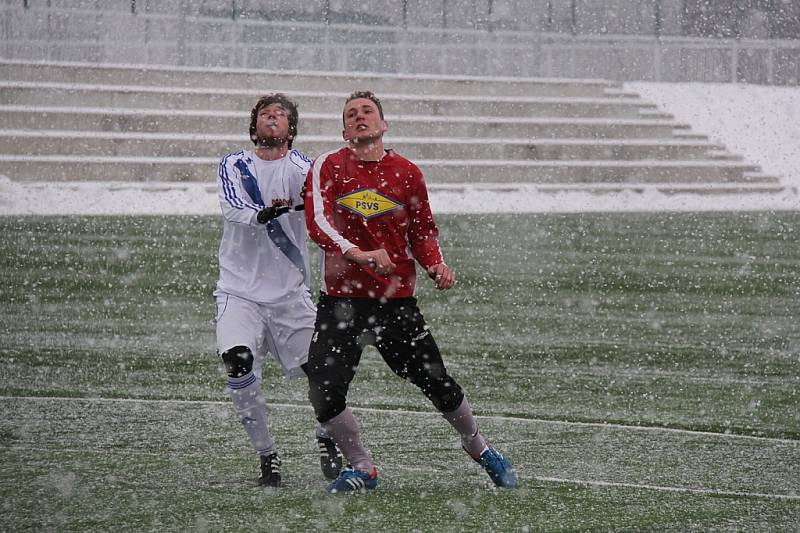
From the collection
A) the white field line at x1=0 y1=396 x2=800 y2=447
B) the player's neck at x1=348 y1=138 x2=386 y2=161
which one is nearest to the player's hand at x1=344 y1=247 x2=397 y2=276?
the player's neck at x1=348 y1=138 x2=386 y2=161

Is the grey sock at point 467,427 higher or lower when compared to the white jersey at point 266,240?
lower

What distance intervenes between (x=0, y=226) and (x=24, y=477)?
12.2 metres

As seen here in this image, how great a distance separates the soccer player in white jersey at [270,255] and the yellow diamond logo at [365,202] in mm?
435

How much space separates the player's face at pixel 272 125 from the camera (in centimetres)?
577

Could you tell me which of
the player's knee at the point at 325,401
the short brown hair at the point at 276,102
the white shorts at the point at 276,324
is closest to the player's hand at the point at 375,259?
the player's knee at the point at 325,401

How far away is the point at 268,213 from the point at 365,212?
1.51 feet

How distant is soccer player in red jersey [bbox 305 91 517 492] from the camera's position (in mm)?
5266

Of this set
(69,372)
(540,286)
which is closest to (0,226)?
(540,286)

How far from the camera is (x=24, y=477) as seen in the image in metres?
5.57

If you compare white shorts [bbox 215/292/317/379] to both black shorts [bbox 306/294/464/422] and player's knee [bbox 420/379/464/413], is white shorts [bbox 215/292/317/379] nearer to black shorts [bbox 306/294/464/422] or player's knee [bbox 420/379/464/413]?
black shorts [bbox 306/294/464/422]

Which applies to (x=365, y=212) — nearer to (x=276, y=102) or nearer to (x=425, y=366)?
(x=425, y=366)

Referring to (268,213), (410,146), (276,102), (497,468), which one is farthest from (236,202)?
(410,146)

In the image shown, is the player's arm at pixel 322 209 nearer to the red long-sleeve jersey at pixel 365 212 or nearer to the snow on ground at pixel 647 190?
the red long-sleeve jersey at pixel 365 212

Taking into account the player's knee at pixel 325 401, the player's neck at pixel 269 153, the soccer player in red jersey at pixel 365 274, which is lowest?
the player's knee at pixel 325 401
